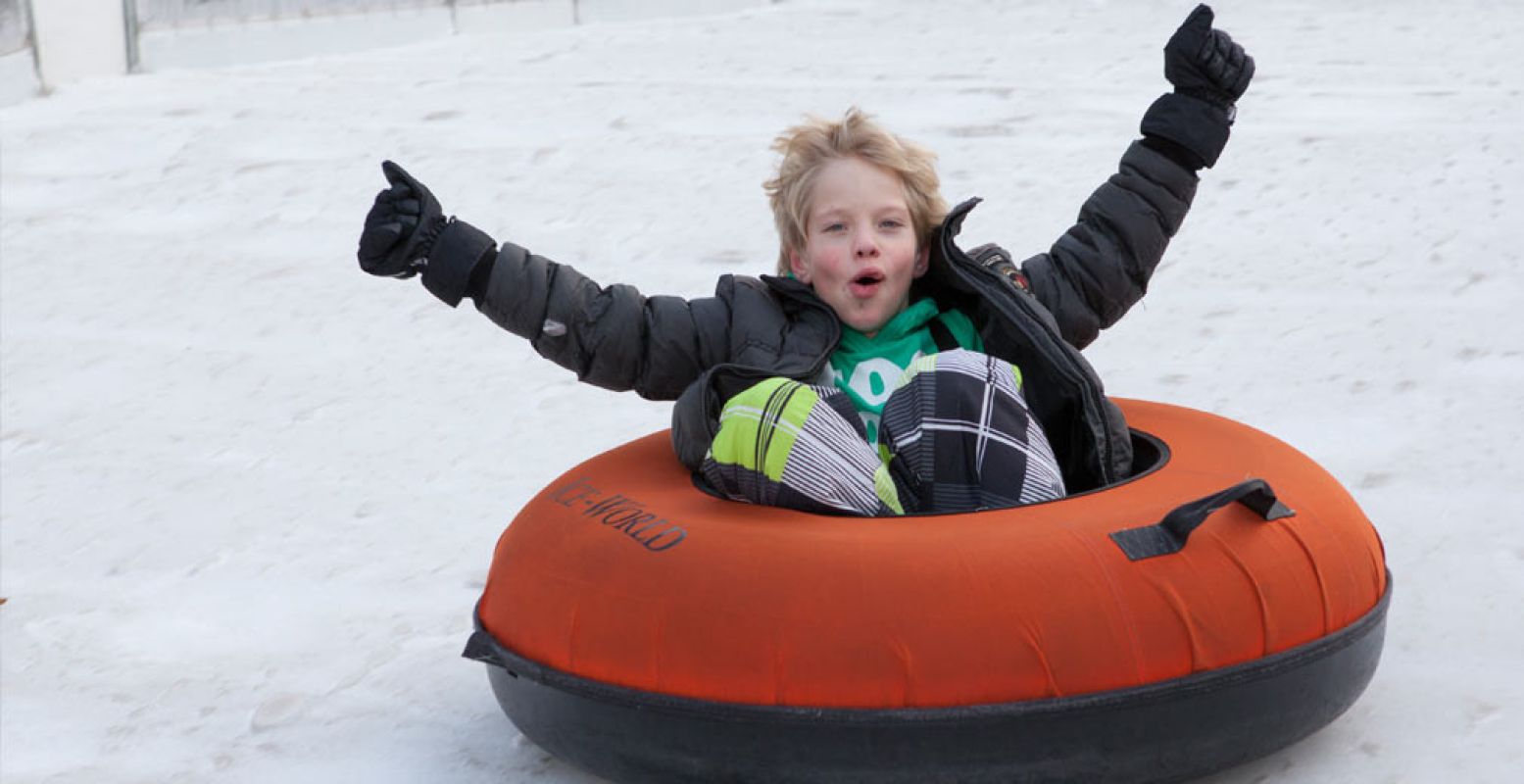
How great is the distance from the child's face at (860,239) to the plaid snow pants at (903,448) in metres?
0.21

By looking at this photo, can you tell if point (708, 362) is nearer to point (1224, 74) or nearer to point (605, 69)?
point (1224, 74)

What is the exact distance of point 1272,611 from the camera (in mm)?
2355

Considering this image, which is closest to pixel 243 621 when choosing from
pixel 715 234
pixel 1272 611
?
pixel 1272 611

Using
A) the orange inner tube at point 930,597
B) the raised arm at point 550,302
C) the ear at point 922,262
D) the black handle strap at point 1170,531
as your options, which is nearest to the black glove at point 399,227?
the raised arm at point 550,302

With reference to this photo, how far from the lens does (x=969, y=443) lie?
259 cm

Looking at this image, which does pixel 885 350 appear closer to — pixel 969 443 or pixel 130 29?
pixel 969 443

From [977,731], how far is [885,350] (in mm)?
875

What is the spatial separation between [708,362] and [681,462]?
0.20 meters

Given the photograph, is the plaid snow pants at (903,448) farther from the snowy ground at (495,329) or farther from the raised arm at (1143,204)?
the snowy ground at (495,329)

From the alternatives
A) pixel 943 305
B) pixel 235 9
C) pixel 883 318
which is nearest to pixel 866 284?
pixel 883 318

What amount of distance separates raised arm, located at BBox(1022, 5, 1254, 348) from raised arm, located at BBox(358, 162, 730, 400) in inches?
23.5

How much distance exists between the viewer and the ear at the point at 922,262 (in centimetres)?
298

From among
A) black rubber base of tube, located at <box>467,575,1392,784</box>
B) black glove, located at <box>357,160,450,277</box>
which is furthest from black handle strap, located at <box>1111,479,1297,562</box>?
black glove, located at <box>357,160,450,277</box>

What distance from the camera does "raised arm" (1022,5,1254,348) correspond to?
119 inches
